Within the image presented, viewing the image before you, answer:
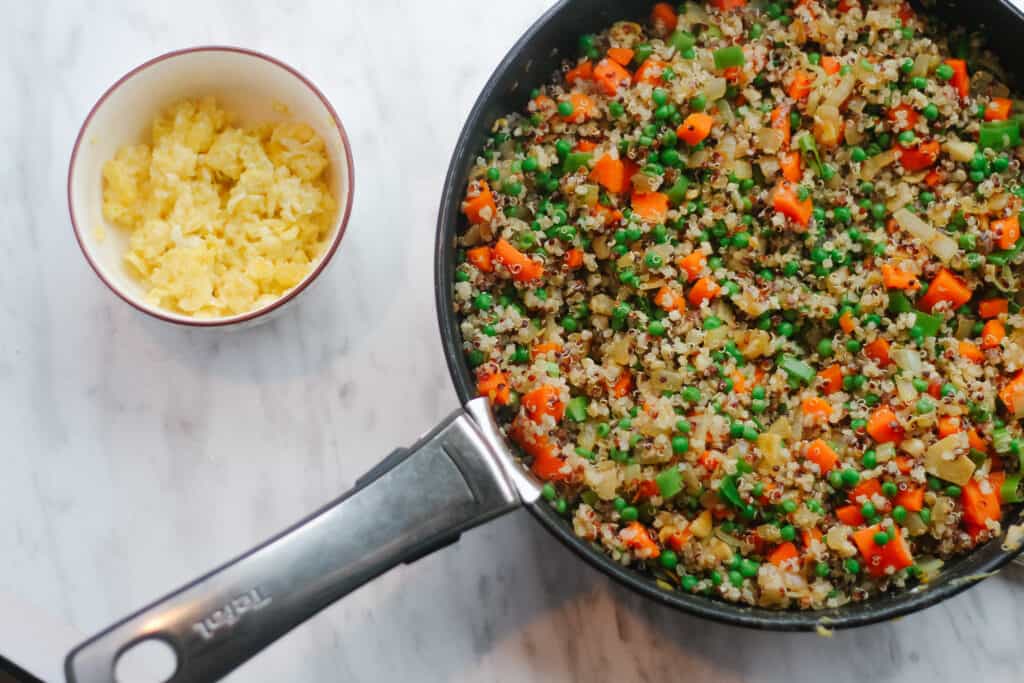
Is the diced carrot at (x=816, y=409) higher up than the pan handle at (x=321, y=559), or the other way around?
the pan handle at (x=321, y=559)

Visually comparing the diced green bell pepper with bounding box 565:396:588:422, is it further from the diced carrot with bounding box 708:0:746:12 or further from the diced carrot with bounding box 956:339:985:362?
the diced carrot with bounding box 708:0:746:12

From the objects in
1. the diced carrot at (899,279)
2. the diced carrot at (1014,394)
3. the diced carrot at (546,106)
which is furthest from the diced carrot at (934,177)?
the diced carrot at (546,106)

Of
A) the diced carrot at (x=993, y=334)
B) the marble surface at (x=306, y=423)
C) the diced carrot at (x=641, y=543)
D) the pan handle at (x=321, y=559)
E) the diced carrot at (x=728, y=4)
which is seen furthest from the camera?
the marble surface at (x=306, y=423)

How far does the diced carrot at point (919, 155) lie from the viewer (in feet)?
6.48

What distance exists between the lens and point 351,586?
156 centimetres

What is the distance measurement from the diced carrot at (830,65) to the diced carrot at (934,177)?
0.28 metres

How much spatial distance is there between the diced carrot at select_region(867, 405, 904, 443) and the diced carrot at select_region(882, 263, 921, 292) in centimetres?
24

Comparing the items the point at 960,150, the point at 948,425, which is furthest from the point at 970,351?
the point at 960,150

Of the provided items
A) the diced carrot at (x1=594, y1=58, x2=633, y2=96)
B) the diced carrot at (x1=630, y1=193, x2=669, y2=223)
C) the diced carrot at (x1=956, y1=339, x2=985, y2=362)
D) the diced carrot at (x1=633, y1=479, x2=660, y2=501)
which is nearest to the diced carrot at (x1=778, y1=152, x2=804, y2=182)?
the diced carrot at (x1=630, y1=193, x2=669, y2=223)

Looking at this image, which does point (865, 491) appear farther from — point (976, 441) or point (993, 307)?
point (993, 307)

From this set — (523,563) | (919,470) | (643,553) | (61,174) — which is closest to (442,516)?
(643,553)

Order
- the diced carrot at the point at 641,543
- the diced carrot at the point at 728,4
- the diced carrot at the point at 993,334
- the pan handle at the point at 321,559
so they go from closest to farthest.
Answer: the pan handle at the point at 321,559, the diced carrot at the point at 641,543, the diced carrot at the point at 993,334, the diced carrot at the point at 728,4

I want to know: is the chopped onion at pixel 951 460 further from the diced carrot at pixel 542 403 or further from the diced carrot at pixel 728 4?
the diced carrot at pixel 728 4

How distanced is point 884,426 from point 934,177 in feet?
1.72
